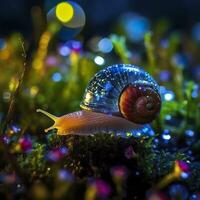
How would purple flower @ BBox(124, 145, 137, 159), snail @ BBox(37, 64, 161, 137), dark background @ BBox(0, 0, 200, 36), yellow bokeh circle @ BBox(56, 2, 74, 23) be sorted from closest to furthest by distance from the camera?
purple flower @ BBox(124, 145, 137, 159) < snail @ BBox(37, 64, 161, 137) < yellow bokeh circle @ BBox(56, 2, 74, 23) < dark background @ BBox(0, 0, 200, 36)

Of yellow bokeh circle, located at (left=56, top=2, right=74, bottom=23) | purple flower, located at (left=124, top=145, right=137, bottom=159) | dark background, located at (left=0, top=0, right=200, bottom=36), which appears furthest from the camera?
dark background, located at (left=0, top=0, right=200, bottom=36)

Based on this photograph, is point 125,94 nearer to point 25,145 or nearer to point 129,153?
point 129,153

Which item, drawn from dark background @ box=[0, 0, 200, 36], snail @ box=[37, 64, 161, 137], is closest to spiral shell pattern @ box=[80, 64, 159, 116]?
snail @ box=[37, 64, 161, 137]

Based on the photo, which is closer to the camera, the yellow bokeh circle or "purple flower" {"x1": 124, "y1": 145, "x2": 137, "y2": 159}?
"purple flower" {"x1": 124, "y1": 145, "x2": 137, "y2": 159}

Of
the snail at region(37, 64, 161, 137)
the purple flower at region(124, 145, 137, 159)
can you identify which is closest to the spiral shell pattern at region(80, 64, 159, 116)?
the snail at region(37, 64, 161, 137)

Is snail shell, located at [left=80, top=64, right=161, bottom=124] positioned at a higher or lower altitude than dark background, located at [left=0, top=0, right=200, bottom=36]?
lower

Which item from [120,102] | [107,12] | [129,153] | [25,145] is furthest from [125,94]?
[107,12]

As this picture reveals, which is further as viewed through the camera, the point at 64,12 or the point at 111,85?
the point at 64,12

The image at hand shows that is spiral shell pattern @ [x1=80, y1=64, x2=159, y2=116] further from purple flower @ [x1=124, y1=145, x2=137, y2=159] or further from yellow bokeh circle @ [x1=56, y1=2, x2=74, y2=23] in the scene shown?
yellow bokeh circle @ [x1=56, y1=2, x2=74, y2=23]

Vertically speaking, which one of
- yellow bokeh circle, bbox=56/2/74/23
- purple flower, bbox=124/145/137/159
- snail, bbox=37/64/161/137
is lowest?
purple flower, bbox=124/145/137/159
